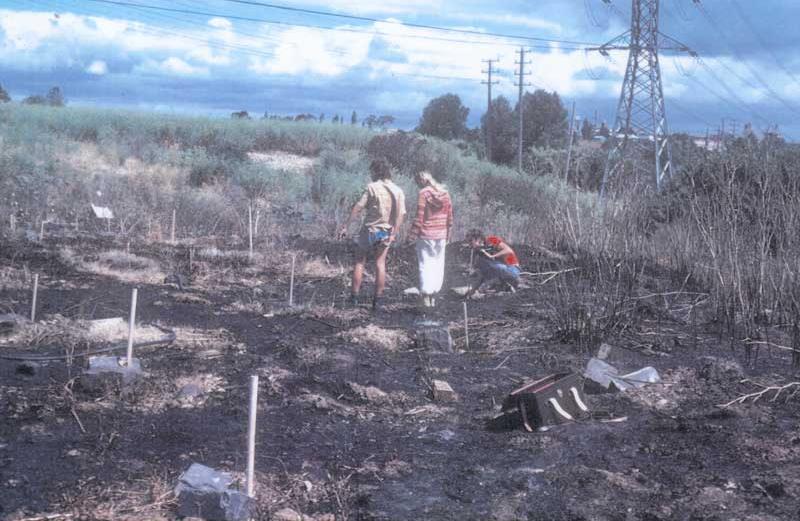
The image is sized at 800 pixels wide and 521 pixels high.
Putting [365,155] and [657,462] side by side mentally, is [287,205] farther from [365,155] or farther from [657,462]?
[657,462]

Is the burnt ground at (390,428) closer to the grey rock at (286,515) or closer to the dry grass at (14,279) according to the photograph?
the grey rock at (286,515)

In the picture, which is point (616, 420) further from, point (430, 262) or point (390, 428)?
point (430, 262)

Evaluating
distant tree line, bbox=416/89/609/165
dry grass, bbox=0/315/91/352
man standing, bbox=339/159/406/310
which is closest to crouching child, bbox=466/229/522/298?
man standing, bbox=339/159/406/310

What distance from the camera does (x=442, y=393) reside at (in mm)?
5852

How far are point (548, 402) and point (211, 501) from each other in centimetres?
235

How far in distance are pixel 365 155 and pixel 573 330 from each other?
20168 millimetres

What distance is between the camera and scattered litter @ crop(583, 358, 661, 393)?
604 centimetres

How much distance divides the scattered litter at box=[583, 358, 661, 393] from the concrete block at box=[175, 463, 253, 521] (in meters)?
3.22

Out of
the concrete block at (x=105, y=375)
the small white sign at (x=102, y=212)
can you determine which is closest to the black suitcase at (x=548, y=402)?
the concrete block at (x=105, y=375)

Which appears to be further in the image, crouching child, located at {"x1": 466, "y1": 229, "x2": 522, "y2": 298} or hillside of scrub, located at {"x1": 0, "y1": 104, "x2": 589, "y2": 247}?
hillside of scrub, located at {"x1": 0, "y1": 104, "x2": 589, "y2": 247}

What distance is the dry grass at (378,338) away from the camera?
24.3 ft

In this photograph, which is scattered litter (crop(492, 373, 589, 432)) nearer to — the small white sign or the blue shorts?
the blue shorts

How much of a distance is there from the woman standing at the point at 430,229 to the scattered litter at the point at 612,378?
320 centimetres

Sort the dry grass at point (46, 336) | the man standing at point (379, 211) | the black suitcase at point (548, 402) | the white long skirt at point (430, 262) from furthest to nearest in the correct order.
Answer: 1. the white long skirt at point (430, 262)
2. the man standing at point (379, 211)
3. the dry grass at point (46, 336)
4. the black suitcase at point (548, 402)
